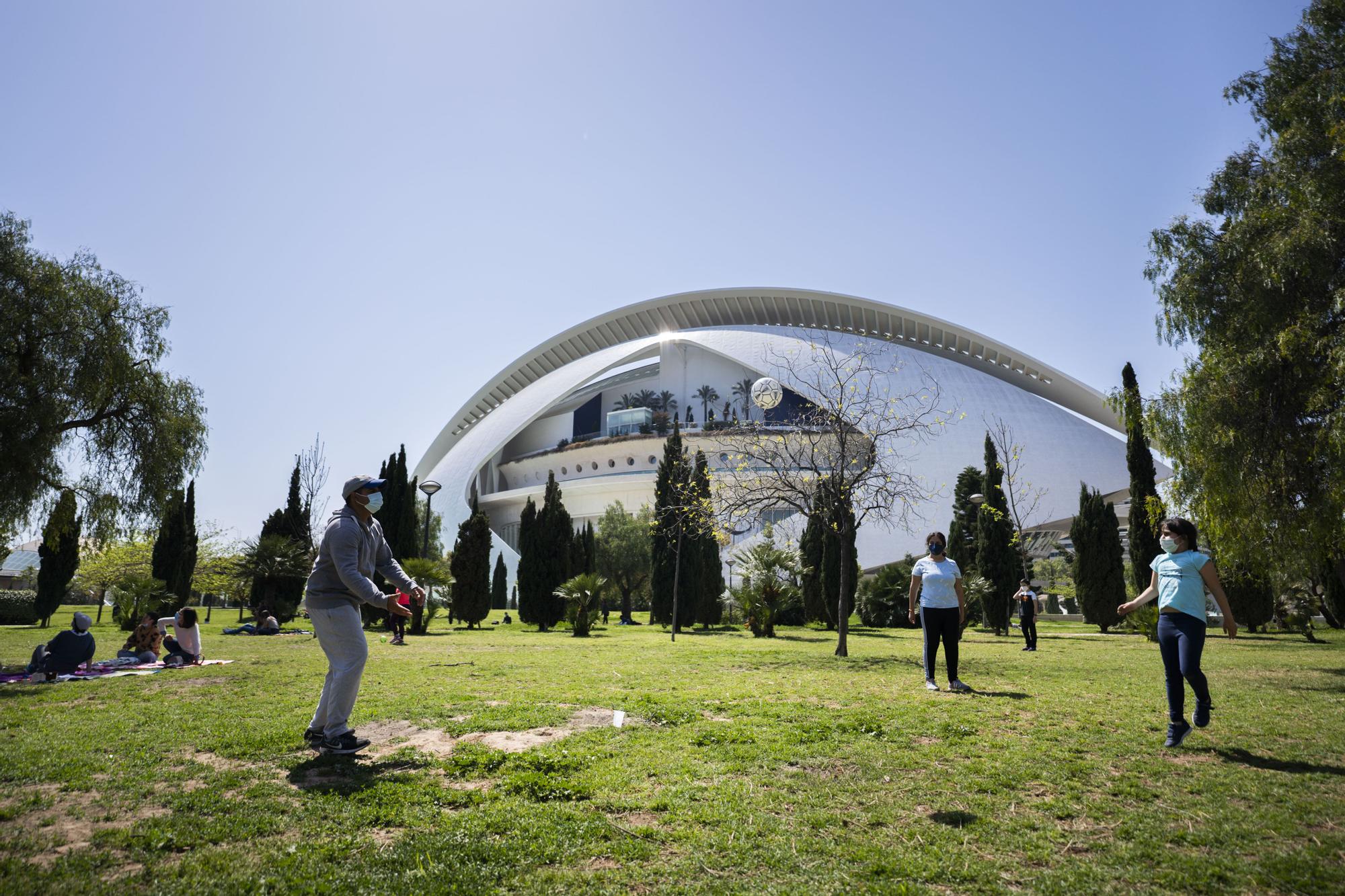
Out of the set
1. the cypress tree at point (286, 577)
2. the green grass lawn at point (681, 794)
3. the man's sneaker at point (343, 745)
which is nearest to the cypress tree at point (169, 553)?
the cypress tree at point (286, 577)

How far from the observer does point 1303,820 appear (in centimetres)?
331

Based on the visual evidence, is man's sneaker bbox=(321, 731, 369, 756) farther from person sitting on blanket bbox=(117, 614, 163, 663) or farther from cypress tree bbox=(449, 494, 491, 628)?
cypress tree bbox=(449, 494, 491, 628)

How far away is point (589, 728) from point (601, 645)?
397 inches

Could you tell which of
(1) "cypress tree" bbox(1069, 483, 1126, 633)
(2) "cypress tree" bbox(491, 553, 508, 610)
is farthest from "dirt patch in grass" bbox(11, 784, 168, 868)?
(2) "cypress tree" bbox(491, 553, 508, 610)

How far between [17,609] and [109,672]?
2138 centimetres

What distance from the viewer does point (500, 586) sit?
3766 centimetres

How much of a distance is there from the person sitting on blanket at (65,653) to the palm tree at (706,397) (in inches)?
1674

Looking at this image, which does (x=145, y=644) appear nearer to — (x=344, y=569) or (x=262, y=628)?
(x=344, y=569)

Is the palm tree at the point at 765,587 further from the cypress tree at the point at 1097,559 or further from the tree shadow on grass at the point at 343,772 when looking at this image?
the tree shadow on grass at the point at 343,772

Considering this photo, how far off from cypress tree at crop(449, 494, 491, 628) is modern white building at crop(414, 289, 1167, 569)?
594 inches

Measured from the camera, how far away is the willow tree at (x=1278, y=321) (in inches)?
364

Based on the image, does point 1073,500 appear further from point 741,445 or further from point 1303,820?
point 1303,820

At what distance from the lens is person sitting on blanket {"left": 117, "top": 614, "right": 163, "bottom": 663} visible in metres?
9.88

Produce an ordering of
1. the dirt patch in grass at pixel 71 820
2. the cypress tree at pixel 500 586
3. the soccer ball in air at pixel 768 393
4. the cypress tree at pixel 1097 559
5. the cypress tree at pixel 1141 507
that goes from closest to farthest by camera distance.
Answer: the dirt patch in grass at pixel 71 820 < the cypress tree at pixel 1141 507 < the cypress tree at pixel 1097 559 < the cypress tree at pixel 500 586 < the soccer ball in air at pixel 768 393
